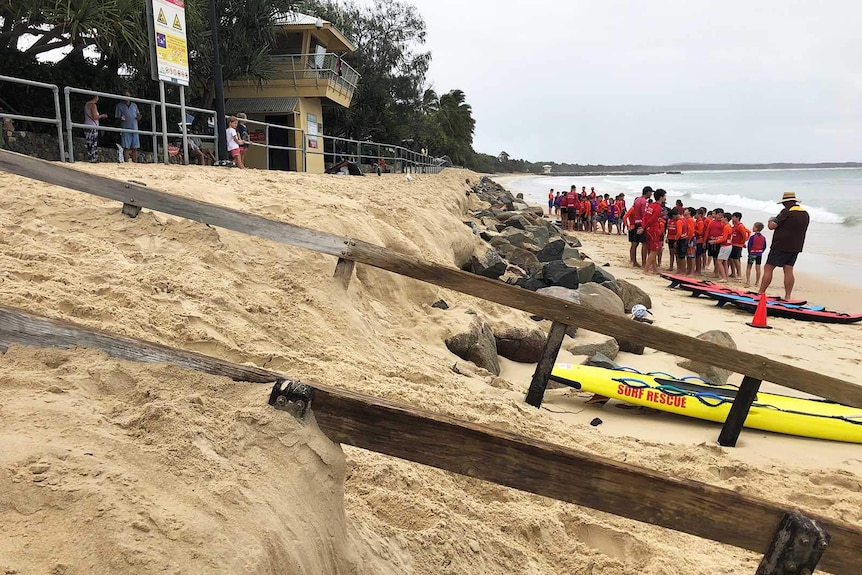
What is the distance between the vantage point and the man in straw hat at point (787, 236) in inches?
379

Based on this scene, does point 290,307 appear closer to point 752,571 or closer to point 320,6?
point 752,571

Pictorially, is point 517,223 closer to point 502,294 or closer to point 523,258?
point 523,258

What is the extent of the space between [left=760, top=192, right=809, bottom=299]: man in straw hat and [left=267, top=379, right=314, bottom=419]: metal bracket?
9864 millimetres

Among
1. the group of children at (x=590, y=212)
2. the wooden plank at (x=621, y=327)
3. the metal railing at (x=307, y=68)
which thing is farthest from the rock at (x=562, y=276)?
the metal railing at (x=307, y=68)

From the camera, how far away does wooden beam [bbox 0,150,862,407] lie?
3.71 meters

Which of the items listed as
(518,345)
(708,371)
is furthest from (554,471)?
(708,371)

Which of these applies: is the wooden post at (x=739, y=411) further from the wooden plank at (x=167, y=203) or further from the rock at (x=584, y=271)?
the rock at (x=584, y=271)

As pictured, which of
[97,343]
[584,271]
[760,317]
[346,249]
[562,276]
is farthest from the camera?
[584,271]

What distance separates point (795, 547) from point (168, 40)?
10282 millimetres

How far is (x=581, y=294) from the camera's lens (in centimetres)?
757

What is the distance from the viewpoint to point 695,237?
13.1 m

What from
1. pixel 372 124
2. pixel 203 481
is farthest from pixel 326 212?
pixel 372 124

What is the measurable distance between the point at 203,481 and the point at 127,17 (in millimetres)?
16146

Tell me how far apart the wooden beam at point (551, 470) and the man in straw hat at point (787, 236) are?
922 cm
